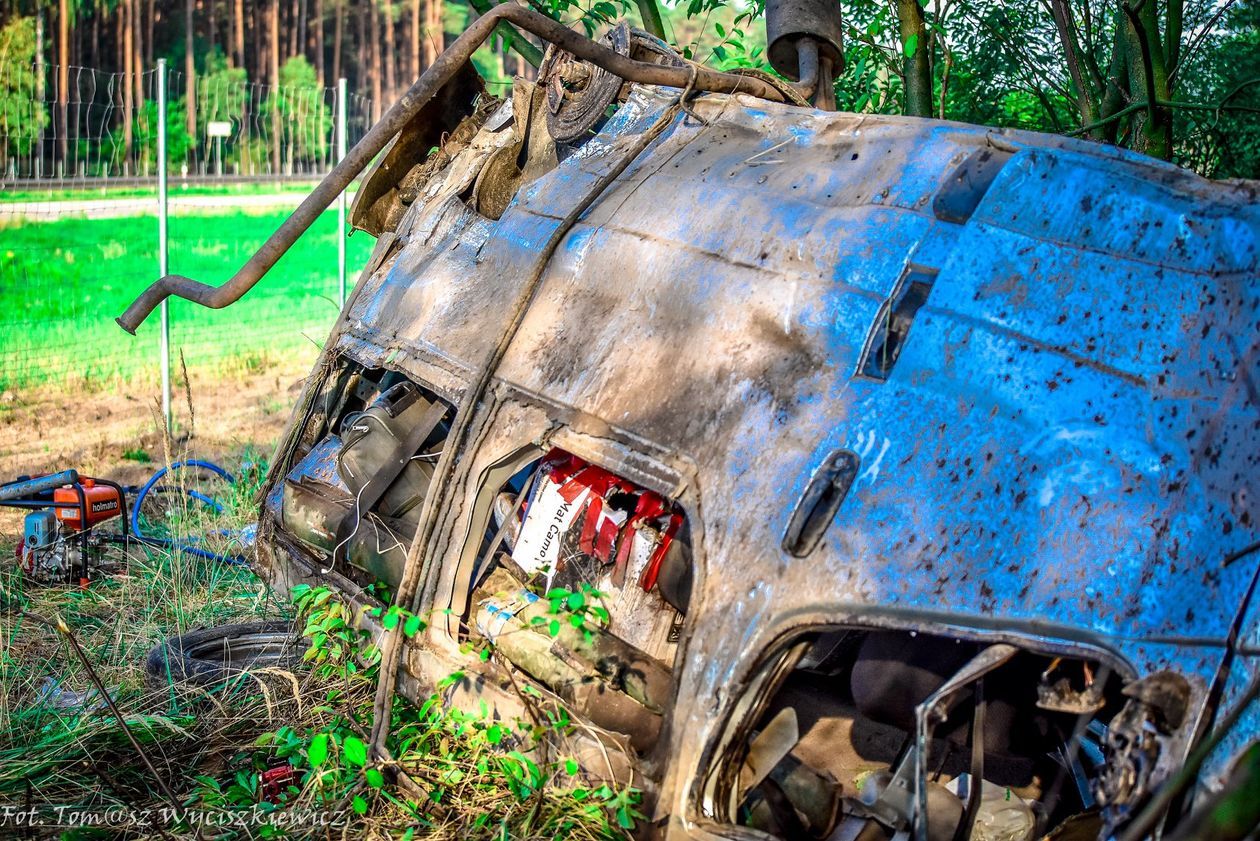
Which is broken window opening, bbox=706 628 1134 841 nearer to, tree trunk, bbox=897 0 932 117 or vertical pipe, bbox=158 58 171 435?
tree trunk, bbox=897 0 932 117

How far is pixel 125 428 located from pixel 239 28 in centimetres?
3266

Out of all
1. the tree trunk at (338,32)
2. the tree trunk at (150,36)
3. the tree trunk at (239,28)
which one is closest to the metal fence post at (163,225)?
the tree trunk at (150,36)

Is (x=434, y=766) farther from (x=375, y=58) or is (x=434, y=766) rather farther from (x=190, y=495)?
(x=375, y=58)

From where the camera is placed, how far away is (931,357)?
3072 millimetres

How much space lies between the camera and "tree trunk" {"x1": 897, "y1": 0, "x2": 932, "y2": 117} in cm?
646

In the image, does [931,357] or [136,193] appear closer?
[931,357]

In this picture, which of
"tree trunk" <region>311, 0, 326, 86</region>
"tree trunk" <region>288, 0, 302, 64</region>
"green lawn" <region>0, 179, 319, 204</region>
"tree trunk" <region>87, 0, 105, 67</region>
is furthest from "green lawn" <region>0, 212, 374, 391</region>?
"tree trunk" <region>288, 0, 302, 64</region>

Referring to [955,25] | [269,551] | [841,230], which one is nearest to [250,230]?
[955,25]

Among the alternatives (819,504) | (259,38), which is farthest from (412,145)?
(259,38)

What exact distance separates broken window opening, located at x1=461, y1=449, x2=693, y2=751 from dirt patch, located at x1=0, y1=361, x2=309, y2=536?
447 centimetres

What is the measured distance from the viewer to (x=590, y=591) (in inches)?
137

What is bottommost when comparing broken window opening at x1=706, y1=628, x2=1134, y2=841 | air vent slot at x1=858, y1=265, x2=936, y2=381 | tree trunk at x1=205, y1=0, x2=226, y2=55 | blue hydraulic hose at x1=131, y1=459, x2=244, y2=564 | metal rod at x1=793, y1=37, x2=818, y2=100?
blue hydraulic hose at x1=131, y1=459, x2=244, y2=564

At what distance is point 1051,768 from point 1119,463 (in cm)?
143

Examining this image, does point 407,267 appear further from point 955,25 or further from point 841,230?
point 955,25
